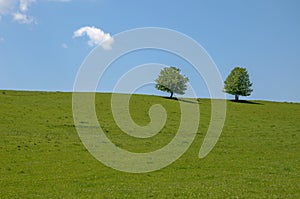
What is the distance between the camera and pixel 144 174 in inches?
859

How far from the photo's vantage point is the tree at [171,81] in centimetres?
8175

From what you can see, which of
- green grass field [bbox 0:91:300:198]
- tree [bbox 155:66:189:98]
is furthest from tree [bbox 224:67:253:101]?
green grass field [bbox 0:91:300:198]

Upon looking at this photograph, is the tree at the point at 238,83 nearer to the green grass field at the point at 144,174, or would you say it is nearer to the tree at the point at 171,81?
the tree at the point at 171,81

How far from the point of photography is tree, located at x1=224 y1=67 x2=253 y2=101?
92.6 m

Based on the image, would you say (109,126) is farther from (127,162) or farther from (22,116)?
(127,162)

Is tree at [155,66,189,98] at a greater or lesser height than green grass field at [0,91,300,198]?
greater

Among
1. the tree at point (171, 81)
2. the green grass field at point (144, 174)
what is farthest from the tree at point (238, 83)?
the green grass field at point (144, 174)

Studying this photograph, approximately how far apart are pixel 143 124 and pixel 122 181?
27.0 meters

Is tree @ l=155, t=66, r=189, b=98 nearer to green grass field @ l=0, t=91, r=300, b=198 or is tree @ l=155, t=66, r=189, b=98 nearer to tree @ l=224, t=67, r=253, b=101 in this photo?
tree @ l=224, t=67, r=253, b=101

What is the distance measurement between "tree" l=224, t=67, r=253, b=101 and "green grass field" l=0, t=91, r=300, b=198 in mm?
39678

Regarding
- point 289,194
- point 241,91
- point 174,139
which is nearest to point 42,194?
point 289,194

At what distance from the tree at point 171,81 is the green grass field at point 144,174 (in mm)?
28638

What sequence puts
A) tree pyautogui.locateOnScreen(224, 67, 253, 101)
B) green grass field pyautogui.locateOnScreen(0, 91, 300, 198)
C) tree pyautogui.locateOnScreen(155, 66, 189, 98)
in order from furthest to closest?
tree pyautogui.locateOnScreen(224, 67, 253, 101) < tree pyautogui.locateOnScreen(155, 66, 189, 98) < green grass field pyautogui.locateOnScreen(0, 91, 300, 198)

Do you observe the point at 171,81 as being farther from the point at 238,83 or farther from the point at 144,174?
the point at 144,174
